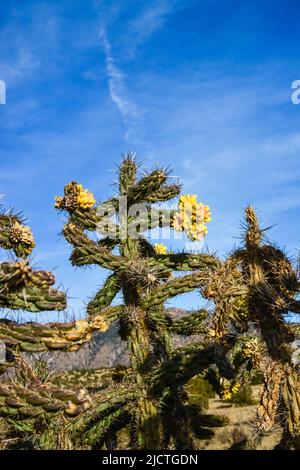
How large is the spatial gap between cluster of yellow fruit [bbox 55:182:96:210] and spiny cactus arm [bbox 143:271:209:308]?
1.30 meters

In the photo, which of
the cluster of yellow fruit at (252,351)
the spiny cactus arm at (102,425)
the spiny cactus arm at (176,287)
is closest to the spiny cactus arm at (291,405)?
Answer: the cluster of yellow fruit at (252,351)

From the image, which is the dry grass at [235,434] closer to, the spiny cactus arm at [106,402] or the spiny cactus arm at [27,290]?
the spiny cactus arm at [106,402]

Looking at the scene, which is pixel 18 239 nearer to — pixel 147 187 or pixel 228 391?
pixel 147 187

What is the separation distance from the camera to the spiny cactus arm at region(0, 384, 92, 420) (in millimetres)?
3861

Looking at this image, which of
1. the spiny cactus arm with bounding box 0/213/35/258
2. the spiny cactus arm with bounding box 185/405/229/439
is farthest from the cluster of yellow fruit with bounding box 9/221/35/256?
the spiny cactus arm with bounding box 185/405/229/439

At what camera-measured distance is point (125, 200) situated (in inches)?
260

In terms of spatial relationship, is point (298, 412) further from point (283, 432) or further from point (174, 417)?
point (174, 417)

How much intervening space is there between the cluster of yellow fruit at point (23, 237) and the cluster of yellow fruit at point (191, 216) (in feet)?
7.54

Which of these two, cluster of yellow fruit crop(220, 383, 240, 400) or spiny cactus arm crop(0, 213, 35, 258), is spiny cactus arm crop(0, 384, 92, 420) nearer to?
spiny cactus arm crop(0, 213, 35, 258)

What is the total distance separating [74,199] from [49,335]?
239 cm

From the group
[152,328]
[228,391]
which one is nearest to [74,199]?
[152,328]

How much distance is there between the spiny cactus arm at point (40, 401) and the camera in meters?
3.86

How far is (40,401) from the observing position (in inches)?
154

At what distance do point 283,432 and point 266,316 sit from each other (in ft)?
3.87
